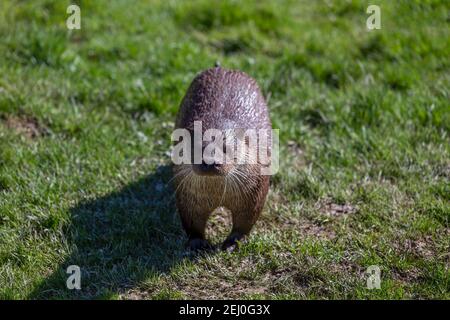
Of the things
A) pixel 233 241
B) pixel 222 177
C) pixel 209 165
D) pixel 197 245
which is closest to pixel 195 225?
pixel 197 245

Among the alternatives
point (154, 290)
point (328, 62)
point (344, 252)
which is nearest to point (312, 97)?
point (328, 62)

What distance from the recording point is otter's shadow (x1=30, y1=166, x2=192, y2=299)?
15.1 ft

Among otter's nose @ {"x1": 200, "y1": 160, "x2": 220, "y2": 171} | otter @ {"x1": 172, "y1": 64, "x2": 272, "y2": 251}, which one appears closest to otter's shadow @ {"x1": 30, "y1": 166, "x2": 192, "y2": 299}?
otter @ {"x1": 172, "y1": 64, "x2": 272, "y2": 251}

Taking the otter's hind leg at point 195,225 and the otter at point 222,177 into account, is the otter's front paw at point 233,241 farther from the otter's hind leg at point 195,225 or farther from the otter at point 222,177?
the otter's hind leg at point 195,225

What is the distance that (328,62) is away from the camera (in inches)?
276

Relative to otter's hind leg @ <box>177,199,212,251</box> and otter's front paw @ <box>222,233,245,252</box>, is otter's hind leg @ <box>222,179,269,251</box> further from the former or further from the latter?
otter's hind leg @ <box>177,199,212,251</box>

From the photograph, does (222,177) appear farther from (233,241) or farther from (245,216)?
(233,241)

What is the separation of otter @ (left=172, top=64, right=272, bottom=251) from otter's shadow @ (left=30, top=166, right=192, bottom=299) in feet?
0.84

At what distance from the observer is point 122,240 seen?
5039mm

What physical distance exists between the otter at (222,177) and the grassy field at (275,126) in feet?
0.62

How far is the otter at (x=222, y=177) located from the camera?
15.4ft

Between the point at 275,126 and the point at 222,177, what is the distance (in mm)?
1715

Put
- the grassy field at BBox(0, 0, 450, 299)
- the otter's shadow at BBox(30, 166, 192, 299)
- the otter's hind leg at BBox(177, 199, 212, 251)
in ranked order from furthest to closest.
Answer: the otter's hind leg at BBox(177, 199, 212, 251) → the grassy field at BBox(0, 0, 450, 299) → the otter's shadow at BBox(30, 166, 192, 299)

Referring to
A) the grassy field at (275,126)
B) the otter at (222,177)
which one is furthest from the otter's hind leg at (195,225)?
the grassy field at (275,126)
